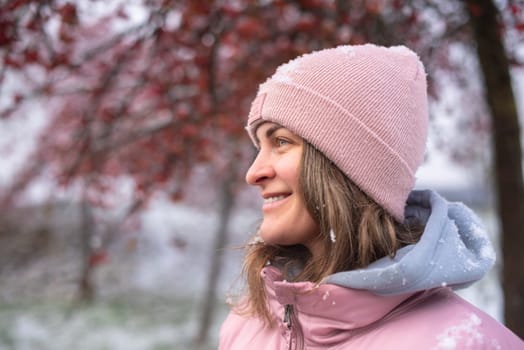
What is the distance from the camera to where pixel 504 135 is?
3006 millimetres

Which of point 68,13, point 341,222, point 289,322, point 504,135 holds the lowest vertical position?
point 289,322

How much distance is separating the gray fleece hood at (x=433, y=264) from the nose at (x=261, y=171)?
0.36 metres

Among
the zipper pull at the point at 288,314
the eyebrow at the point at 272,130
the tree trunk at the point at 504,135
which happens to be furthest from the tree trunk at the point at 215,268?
the zipper pull at the point at 288,314

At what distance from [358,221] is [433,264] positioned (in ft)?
0.86

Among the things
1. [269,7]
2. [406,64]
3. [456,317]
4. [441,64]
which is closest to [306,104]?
[406,64]

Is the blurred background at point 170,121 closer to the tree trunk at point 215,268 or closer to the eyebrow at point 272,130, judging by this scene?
the tree trunk at point 215,268

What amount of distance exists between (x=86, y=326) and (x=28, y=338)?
878mm

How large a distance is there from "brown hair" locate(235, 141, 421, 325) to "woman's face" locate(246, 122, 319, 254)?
0.09 feet

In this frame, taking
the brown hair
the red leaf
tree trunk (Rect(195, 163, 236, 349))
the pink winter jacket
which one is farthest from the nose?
tree trunk (Rect(195, 163, 236, 349))

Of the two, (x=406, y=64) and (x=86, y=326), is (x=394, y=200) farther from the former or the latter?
(x=86, y=326)

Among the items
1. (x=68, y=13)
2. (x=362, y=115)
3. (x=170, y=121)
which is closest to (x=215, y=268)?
(x=170, y=121)

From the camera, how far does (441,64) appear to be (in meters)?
4.40

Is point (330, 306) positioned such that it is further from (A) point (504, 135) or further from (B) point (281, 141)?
(A) point (504, 135)

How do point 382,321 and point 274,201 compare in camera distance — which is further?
point 274,201
